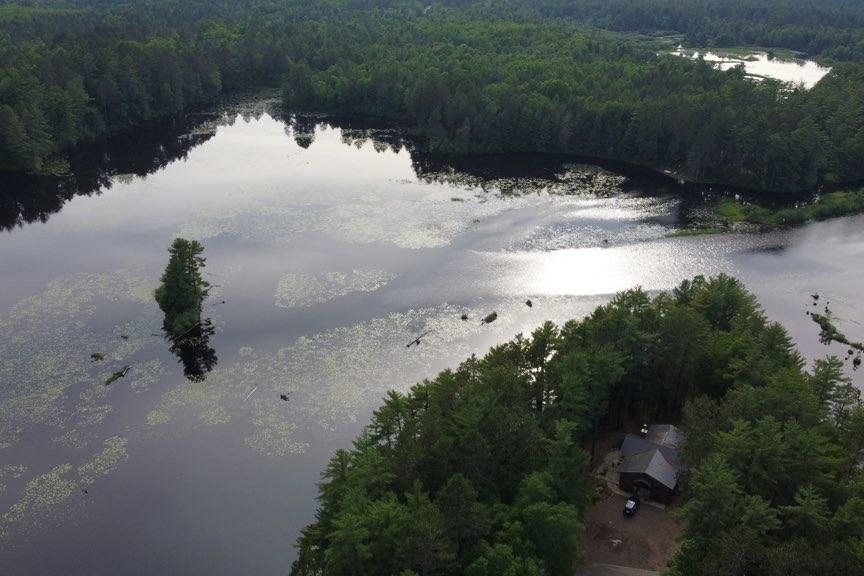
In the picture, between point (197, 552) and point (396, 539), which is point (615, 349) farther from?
point (197, 552)

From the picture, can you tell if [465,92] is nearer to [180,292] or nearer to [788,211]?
[788,211]

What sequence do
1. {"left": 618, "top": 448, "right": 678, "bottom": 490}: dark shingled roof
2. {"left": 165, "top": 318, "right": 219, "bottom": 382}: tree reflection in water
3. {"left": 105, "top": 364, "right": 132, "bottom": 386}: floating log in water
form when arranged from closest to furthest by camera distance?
{"left": 618, "top": 448, "right": 678, "bottom": 490}: dark shingled roof, {"left": 105, "top": 364, "right": 132, "bottom": 386}: floating log in water, {"left": 165, "top": 318, "right": 219, "bottom": 382}: tree reflection in water

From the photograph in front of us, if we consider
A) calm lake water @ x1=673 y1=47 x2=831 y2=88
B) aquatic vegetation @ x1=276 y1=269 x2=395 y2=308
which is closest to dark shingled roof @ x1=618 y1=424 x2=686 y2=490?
aquatic vegetation @ x1=276 y1=269 x2=395 y2=308

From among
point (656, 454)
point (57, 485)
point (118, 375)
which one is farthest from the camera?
point (118, 375)

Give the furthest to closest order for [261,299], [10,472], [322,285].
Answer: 1. [322,285]
2. [261,299]
3. [10,472]

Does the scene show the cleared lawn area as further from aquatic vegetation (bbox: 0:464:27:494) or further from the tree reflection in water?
aquatic vegetation (bbox: 0:464:27:494)

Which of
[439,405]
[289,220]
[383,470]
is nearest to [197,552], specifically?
[383,470]

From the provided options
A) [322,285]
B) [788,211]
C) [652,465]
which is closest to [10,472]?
[322,285]
